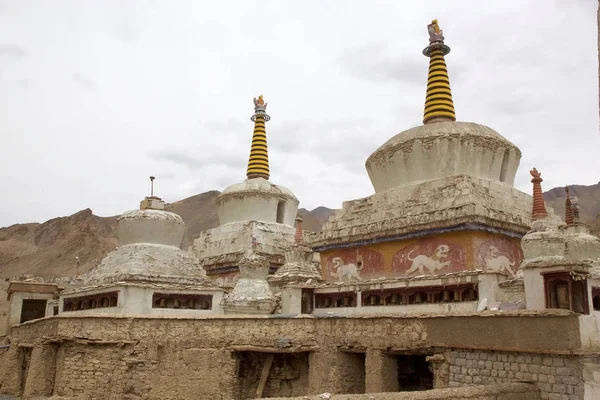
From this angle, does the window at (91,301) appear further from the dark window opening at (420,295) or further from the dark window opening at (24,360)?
the dark window opening at (420,295)

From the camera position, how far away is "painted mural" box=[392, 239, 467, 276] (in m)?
12.9

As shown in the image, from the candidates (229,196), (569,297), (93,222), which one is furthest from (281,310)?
(93,222)

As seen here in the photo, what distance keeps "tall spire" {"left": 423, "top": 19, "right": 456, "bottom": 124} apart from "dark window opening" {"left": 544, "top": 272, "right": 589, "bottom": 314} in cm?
932

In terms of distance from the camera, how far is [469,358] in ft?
29.5

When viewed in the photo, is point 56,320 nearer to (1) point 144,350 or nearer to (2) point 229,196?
(1) point 144,350

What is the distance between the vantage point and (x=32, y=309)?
2056 cm

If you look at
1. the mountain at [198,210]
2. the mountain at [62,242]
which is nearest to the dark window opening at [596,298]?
the mountain at [62,242]

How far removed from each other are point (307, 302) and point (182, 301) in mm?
3334

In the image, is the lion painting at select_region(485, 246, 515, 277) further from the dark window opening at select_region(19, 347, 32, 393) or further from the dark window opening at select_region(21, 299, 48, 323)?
the dark window opening at select_region(21, 299, 48, 323)

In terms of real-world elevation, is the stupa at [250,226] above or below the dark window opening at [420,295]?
above

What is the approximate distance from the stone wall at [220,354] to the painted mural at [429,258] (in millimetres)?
3099

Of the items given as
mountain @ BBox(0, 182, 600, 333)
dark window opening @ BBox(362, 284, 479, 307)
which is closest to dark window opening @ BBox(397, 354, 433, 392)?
dark window opening @ BBox(362, 284, 479, 307)

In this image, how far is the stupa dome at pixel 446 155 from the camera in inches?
590

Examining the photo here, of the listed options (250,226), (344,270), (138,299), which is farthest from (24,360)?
(344,270)
